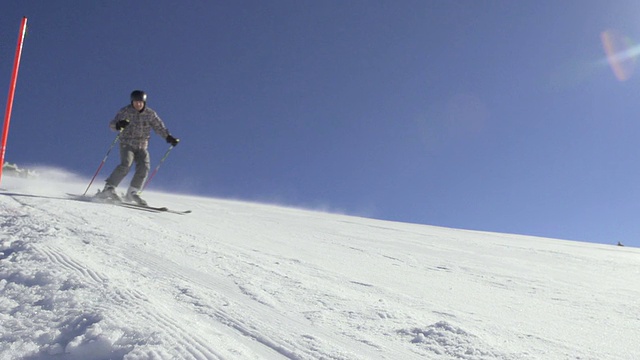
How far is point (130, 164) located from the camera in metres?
7.57

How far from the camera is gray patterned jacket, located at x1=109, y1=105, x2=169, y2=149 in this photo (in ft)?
25.1

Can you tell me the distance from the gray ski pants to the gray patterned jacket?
0.11 meters

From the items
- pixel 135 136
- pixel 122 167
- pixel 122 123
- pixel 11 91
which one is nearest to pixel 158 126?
pixel 135 136

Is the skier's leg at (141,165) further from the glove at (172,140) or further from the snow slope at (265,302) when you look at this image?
the snow slope at (265,302)

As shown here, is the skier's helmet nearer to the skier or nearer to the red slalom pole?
the skier

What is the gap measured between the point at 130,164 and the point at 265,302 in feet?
20.5

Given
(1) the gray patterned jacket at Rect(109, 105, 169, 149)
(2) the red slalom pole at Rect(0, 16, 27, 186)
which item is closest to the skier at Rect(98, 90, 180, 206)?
(1) the gray patterned jacket at Rect(109, 105, 169, 149)

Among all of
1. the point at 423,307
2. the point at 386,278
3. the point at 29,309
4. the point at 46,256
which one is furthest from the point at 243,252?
the point at 29,309

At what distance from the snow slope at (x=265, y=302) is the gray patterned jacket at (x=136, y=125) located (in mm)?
3657

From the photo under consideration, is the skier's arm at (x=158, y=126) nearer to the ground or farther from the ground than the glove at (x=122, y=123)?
farther from the ground

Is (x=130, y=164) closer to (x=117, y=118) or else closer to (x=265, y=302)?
(x=117, y=118)

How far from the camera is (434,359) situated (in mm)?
1612

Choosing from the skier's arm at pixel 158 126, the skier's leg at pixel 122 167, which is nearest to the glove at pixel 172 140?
the skier's arm at pixel 158 126

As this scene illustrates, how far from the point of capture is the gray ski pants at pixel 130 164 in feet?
24.1
